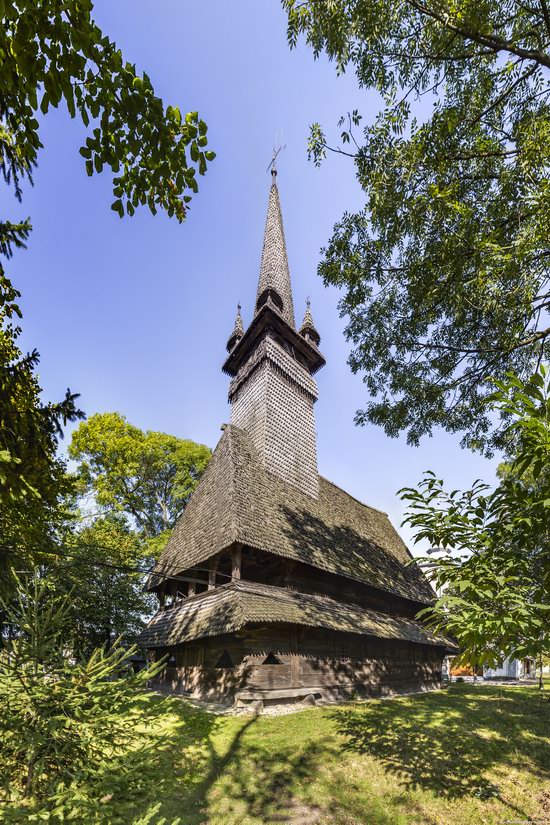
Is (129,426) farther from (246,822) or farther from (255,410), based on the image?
(246,822)

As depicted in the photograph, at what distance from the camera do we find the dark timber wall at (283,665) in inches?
421

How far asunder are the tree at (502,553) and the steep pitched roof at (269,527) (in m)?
8.42

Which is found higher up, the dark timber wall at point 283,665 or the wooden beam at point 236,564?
the wooden beam at point 236,564

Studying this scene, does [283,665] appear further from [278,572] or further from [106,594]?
[106,594]

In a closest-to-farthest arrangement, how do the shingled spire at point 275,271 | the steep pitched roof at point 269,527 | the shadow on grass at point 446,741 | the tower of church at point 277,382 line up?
the shadow on grass at point 446,741, the steep pitched roof at point 269,527, the tower of church at point 277,382, the shingled spire at point 275,271

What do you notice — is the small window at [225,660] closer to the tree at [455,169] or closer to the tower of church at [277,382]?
the tower of church at [277,382]

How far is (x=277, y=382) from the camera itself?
720 inches

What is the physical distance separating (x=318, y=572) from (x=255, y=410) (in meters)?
7.41

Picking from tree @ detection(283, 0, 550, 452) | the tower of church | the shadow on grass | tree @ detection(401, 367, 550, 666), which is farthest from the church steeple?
tree @ detection(401, 367, 550, 666)

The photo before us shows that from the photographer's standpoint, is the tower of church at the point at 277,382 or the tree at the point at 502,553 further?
the tower of church at the point at 277,382

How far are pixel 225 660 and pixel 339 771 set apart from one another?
5904mm

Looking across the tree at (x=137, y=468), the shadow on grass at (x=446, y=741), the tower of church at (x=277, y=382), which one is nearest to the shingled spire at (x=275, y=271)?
the tower of church at (x=277, y=382)

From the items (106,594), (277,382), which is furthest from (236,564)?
(106,594)

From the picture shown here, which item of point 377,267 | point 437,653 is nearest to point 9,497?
point 377,267
